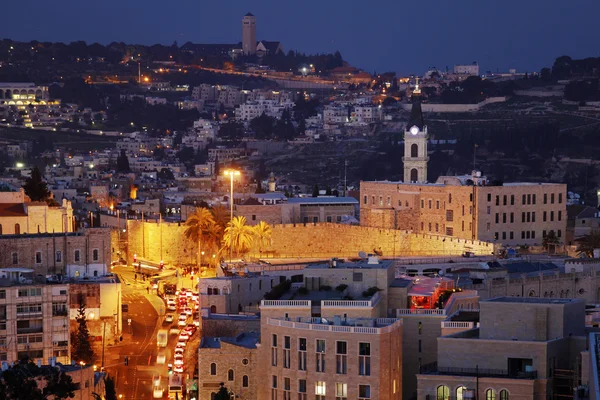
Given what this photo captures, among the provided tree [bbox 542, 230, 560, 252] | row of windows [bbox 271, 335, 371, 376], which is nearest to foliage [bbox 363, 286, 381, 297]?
row of windows [bbox 271, 335, 371, 376]

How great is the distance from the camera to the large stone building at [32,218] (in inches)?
2507

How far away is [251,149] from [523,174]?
39.6 metres

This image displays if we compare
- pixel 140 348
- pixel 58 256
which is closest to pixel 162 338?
pixel 140 348

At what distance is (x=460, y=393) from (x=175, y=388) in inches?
419

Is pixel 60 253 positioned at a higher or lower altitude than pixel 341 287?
lower

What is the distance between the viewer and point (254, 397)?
133 feet

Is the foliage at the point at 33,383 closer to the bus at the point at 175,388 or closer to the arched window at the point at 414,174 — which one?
the bus at the point at 175,388

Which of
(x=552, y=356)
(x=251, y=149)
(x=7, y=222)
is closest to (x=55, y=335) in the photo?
(x=7, y=222)

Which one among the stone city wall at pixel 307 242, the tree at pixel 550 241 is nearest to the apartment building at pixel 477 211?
the tree at pixel 550 241

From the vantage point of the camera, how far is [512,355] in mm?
34906

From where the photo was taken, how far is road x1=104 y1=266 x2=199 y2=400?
44656 mm

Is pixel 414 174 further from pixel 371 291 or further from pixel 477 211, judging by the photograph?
pixel 371 291

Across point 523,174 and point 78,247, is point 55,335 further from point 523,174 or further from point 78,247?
point 523,174

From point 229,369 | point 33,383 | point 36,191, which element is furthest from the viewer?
point 36,191
